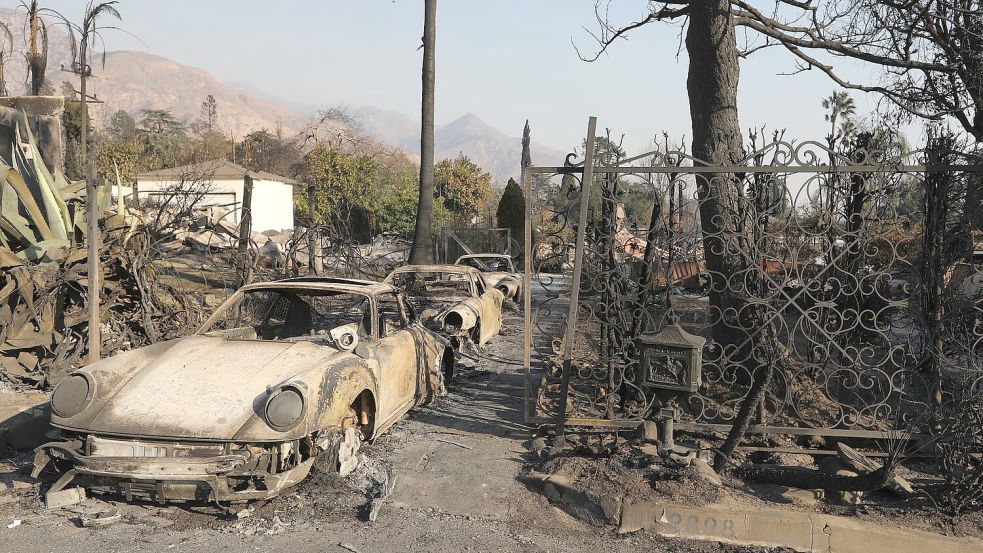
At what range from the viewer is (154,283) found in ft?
28.9

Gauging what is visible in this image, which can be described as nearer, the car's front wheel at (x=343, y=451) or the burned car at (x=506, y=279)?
the car's front wheel at (x=343, y=451)

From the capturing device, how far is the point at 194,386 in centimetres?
482

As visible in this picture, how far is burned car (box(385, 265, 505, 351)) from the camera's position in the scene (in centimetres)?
916

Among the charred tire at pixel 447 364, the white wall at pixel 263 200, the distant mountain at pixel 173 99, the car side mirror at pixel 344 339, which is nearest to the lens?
the car side mirror at pixel 344 339

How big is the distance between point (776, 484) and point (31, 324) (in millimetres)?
7480

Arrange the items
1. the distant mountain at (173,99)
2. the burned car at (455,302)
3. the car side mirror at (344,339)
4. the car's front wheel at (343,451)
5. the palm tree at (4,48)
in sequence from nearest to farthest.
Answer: the car's front wheel at (343,451)
the car side mirror at (344,339)
the burned car at (455,302)
the palm tree at (4,48)
the distant mountain at (173,99)

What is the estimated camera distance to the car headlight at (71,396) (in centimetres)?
461

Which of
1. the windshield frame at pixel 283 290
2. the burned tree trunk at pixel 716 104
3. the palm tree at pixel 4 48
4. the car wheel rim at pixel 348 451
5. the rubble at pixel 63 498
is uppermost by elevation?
the palm tree at pixel 4 48

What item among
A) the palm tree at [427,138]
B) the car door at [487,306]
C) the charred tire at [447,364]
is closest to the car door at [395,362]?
the charred tire at [447,364]

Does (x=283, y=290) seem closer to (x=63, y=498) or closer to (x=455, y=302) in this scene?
(x=63, y=498)

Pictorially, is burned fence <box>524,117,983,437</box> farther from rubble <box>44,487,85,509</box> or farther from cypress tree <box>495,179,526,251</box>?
cypress tree <box>495,179,526,251</box>

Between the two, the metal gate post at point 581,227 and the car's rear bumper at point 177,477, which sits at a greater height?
the metal gate post at point 581,227

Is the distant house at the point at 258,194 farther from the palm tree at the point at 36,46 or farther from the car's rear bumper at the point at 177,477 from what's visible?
the car's rear bumper at the point at 177,477

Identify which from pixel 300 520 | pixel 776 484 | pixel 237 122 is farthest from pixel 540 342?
pixel 237 122
